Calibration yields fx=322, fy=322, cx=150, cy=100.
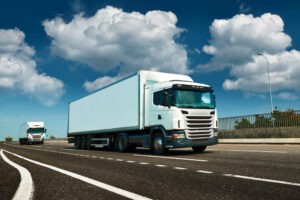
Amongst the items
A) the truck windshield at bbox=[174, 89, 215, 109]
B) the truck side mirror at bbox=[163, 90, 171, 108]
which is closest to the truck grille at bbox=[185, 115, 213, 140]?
the truck windshield at bbox=[174, 89, 215, 109]

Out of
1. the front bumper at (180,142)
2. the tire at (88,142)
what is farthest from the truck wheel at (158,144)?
the tire at (88,142)

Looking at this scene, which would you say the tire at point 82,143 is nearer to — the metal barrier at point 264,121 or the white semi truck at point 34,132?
the metal barrier at point 264,121

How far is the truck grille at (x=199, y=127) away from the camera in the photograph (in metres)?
13.0

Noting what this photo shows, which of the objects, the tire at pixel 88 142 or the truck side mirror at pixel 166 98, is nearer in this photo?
the truck side mirror at pixel 166 98

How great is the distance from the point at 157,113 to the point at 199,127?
6.23 ft

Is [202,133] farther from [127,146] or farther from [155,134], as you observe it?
[127,146]

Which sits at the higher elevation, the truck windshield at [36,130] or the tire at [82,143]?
the truck windshield at [36,130]

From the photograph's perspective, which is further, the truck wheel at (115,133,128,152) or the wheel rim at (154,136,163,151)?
the truck wheel at (115,133,128,152)

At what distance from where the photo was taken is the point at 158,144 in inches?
543

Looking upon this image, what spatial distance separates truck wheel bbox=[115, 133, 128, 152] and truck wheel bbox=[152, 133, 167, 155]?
9.55 feet

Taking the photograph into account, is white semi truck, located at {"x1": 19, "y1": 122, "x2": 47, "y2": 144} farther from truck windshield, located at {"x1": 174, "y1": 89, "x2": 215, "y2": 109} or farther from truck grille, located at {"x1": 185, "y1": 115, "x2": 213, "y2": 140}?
truck grille, located at {"x1": 185, "y1": 115, "x2": 213, "y2": 140}

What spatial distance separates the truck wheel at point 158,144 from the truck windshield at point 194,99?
1.73 m

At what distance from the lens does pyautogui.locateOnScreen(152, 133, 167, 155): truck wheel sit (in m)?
13.5

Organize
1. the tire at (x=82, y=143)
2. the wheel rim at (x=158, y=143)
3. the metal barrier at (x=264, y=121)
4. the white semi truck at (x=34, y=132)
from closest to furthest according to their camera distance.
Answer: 1. the wheel rim at (x=158, y=143)
2. the metal barrier at (x=264, y=121)
3. the tire at (x=82, y=143)
4. the white semi truck at (x=34, y=132)
